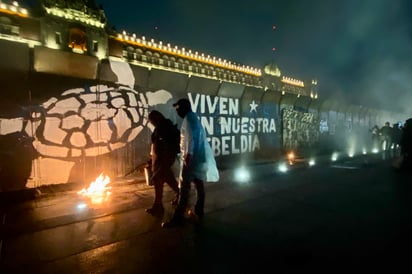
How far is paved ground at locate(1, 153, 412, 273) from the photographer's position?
3180 mm

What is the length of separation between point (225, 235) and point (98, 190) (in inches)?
176

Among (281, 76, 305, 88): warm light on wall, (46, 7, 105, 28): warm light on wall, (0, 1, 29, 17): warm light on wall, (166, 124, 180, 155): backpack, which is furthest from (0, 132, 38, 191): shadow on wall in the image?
(281, 76, 305, 88): warm light on wall

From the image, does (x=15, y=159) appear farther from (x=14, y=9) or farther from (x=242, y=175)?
(x=242, y=175)

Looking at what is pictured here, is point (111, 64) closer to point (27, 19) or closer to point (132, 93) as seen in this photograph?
point (132, 93)

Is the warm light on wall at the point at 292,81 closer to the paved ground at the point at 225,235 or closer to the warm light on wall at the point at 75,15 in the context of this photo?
the paved ground at the point at 225,235

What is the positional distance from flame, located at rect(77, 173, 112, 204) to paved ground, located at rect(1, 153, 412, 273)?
1.25 feet

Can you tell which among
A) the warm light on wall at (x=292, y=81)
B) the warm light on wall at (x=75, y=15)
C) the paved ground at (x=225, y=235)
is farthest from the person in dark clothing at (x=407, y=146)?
the warm light on wall at (x=75, y=15)

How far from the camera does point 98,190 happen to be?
725cm

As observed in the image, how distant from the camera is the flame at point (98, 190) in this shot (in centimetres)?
641

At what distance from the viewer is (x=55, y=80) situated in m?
7.35

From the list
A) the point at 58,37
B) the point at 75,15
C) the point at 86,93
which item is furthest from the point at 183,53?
the point at 58,37

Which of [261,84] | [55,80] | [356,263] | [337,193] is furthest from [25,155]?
[261,84]

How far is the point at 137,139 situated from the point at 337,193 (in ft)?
20.3

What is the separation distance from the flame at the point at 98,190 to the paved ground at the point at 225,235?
1.25 ft
